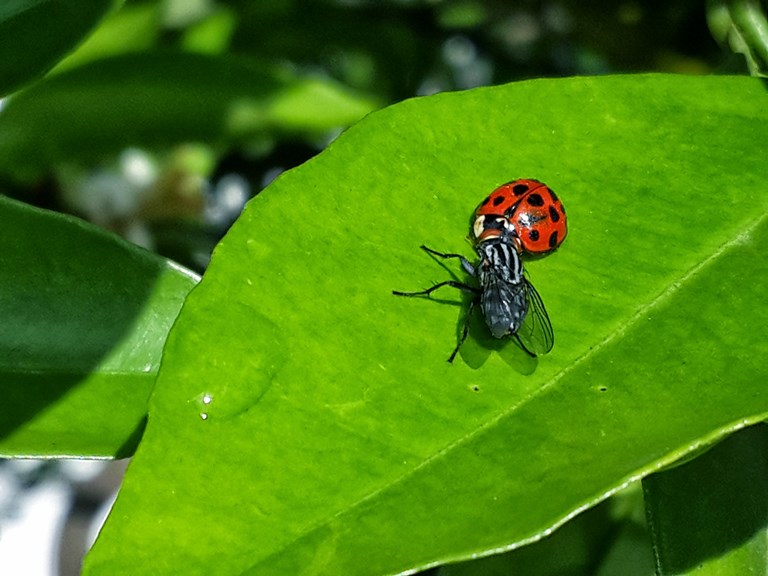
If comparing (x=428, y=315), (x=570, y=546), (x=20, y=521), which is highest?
(x=428, y=315)

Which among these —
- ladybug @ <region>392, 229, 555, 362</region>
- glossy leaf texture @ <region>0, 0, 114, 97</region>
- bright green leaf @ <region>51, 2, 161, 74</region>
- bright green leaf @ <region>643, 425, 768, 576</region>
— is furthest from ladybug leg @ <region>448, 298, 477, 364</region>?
bright green leaf @ <region>51, 2, 161, 74</region>

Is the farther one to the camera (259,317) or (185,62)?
(185,62)

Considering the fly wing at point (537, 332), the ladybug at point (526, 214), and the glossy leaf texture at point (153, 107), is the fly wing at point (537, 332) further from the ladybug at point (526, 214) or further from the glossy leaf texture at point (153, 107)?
the glossy leaf texture at point (153, 107)

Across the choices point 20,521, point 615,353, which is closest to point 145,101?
point 615,353

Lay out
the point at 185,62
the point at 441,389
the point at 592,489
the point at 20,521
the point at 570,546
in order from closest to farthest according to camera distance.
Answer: the point at 592,489 → the point at 441,389 → the point at 570,546 → the point at 185,62 → the point at 20,521

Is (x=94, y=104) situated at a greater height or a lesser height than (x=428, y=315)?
lesser

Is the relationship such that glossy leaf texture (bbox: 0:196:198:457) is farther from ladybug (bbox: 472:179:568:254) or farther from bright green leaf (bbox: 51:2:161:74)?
bright green leaf (bbox: 51:2:161:74)

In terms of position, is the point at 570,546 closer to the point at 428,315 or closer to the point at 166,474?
the point at 428,315
